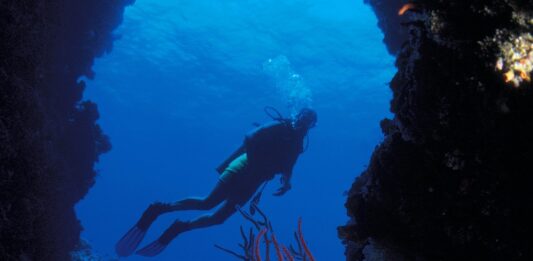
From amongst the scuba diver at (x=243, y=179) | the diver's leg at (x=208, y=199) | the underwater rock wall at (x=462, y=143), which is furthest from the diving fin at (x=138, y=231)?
the underwater rock wall at (x=462, y=143)

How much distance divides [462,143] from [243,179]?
5.89 m

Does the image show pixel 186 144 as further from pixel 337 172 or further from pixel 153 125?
pixel 337 172

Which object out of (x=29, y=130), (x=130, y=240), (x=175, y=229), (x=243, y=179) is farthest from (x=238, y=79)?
(x=29, y=130)

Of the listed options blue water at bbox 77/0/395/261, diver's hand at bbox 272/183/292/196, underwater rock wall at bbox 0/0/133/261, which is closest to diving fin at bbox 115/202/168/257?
underwater rock wall at bbox 0/0/133/261

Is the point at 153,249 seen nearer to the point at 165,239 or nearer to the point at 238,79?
the point at 165,239

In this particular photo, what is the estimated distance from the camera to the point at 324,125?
4388cm

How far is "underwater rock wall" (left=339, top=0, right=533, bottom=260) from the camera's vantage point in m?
1.07

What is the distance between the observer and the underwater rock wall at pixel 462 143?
107 cm

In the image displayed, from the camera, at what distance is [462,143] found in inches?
48.8

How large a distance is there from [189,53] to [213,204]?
89.1 feet

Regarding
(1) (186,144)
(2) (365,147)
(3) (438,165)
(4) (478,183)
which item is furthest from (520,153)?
(1) (186,144)

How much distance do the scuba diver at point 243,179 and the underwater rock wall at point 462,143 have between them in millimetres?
5301

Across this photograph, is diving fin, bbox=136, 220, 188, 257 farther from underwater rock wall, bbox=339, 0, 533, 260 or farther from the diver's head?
underwater rock wall, bbox=339, 0, 533, 260

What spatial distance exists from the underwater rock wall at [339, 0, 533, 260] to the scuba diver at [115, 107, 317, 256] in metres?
5.30
